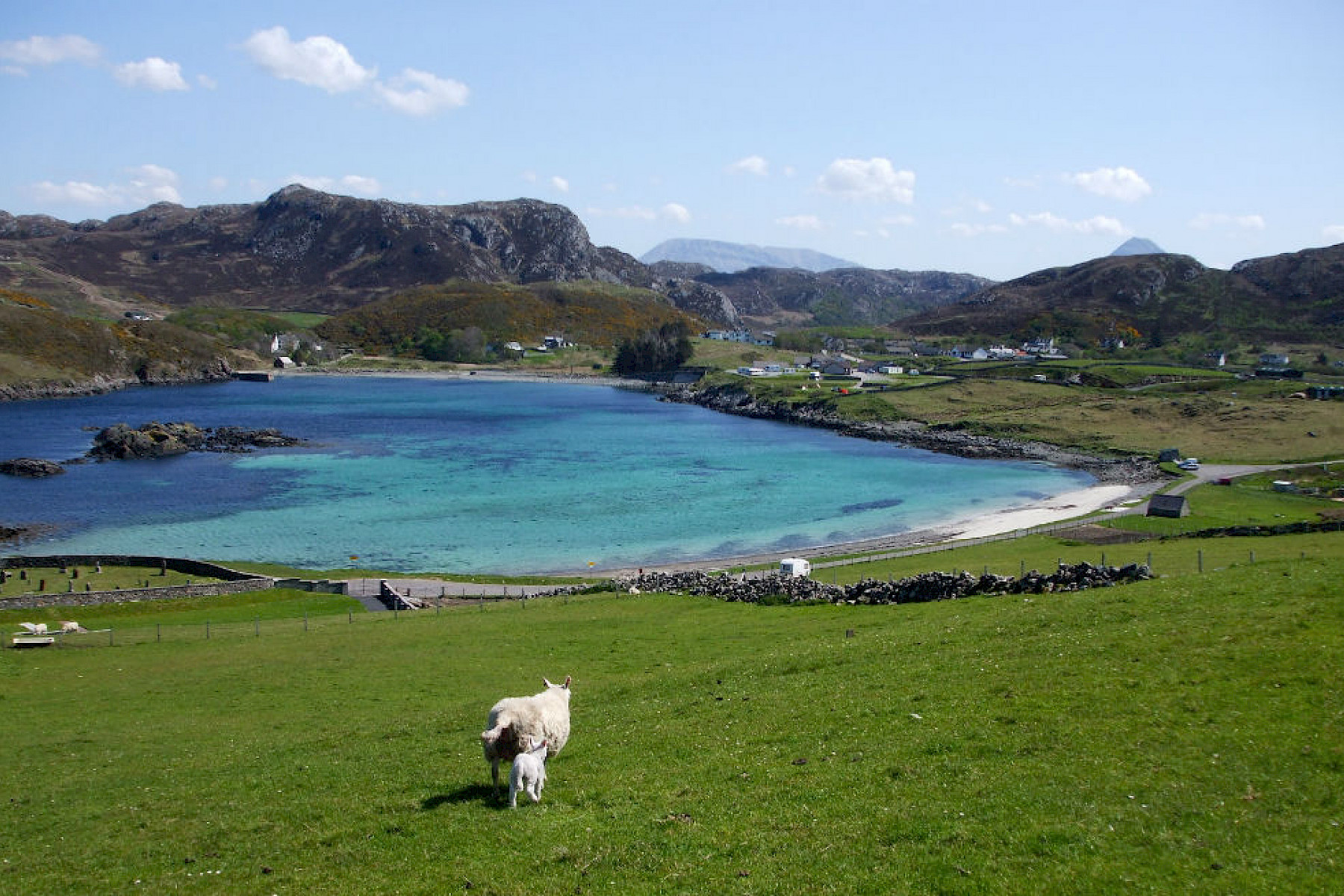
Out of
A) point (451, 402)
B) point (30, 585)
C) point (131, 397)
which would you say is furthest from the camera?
point (451, 402)

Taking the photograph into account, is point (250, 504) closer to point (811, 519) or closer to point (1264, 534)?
point (811, 519)

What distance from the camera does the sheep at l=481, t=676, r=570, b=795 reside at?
14.4 metres

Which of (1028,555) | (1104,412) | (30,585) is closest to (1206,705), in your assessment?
(1028,555)

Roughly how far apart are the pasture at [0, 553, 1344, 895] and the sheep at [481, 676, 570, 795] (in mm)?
687

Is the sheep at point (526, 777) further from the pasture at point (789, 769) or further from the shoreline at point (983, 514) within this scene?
the shoreline at point (983, 514)

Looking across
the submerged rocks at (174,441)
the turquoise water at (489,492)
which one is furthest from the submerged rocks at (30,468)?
the submerged rocks at (174,441)

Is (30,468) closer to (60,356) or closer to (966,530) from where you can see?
(966,530)

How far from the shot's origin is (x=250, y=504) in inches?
3172

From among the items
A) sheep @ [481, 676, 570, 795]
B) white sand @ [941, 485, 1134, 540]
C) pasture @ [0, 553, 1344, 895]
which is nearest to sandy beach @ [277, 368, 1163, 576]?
white sand @ [941, 485, 1134, 540]

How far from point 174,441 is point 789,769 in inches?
4549

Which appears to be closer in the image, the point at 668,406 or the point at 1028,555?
the point at 1028,555

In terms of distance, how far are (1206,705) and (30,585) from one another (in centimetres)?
5589

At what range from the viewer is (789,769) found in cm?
1468

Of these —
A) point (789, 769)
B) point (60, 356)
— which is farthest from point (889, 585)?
point (60, 356)
